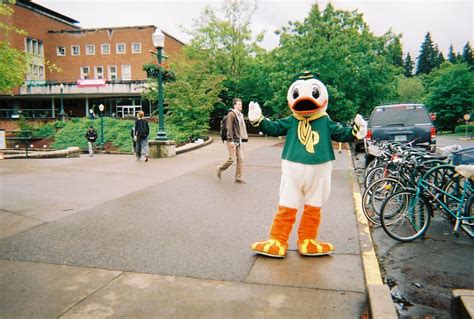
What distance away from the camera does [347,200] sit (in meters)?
7.45

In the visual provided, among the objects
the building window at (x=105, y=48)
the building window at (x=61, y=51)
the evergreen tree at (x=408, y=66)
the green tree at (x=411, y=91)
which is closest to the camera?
the building window at (x=105, y=48)

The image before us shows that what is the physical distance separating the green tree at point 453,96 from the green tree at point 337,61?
2436 centimetres

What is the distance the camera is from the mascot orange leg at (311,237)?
4.45 metres

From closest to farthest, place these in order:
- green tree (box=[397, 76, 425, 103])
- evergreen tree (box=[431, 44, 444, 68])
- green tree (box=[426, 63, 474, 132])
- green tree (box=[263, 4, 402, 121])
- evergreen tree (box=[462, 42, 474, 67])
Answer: green tree (box=[263, 4, 402, 121]) → green tree (box=[426, 63, 474, 132]) → green tree (box=[397, 76, 425, 103]) → evergreen tree (box=[462, 42, 474, 67]) → evergreen tree (box=[431, 44, 444, 68])

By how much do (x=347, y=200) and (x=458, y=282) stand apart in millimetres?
3599

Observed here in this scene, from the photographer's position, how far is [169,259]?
173 inches

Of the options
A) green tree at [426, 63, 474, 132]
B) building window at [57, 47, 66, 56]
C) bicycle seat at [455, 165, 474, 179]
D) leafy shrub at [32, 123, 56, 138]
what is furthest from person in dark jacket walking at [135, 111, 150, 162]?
building window at [57, 47, 66, 56]

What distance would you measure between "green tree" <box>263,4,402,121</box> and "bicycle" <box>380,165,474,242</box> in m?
18.5

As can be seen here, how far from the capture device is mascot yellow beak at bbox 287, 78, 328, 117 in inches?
174

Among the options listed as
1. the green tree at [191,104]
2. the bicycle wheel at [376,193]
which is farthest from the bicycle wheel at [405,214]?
the green tree at [191,104]

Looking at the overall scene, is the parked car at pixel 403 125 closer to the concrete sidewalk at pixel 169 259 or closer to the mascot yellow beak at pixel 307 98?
the concrete sidewalk at pixel 169 259

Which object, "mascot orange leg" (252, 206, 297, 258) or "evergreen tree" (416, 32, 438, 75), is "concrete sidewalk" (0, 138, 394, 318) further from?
"evergreen tree" (416, 32, 438, 75)

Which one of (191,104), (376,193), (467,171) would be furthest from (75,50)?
(467,171)

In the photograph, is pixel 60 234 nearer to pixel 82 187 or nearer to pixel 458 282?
pixel 82 187
